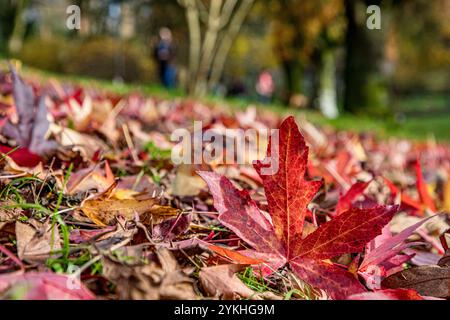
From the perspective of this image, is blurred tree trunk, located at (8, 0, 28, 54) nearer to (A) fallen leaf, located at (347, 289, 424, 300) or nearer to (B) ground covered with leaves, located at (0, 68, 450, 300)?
(B) ground covered with leaves, located at (0, 68, 450, 300)

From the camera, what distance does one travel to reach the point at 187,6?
25.8 feet

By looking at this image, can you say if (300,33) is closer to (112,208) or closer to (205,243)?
(112,208)

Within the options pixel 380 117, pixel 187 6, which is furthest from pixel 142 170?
Answer: pixel 380 117

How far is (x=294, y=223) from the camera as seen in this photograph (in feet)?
2.70

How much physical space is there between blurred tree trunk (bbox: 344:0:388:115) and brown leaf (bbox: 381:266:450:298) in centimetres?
1452

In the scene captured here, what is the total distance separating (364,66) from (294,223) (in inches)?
627

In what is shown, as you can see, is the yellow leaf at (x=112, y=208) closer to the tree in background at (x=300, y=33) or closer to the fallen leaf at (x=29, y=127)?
the fallen leaf at (x=29, y=127)

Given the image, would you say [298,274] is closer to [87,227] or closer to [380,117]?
[87,227]

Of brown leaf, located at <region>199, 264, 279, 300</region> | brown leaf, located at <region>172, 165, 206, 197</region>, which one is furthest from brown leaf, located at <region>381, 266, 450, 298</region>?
brown leaf, located at <region>172, 165, 206, 197</region>

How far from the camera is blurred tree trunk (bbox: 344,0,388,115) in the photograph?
15.5 metres

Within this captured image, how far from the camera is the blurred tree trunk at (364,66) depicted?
15.5 m
